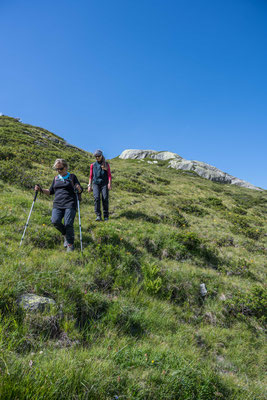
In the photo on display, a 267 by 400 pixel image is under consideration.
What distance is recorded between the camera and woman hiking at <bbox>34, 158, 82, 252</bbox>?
18.9 feet

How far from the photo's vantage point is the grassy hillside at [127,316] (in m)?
2.56

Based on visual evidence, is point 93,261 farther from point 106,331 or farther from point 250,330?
point 250,330

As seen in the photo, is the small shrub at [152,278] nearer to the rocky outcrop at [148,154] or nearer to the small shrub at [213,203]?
the small shrub at [213,203]

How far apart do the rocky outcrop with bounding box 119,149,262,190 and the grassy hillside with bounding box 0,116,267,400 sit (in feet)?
189

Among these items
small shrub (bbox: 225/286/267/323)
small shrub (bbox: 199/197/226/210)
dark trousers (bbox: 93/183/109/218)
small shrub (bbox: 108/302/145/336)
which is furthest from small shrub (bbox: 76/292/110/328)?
small shrub (bbox: 199/197/226/210)

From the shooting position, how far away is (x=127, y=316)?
165 inches

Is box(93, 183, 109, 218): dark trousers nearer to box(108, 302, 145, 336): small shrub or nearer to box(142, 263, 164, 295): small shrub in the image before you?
box(142, 263, 164, 295): small shrub

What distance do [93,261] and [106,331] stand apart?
2318mm

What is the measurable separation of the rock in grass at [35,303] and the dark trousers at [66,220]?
7.39 ft

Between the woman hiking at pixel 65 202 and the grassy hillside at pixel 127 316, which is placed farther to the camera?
the woman hiking at pixel 65 202

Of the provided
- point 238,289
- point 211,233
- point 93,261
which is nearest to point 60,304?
point 93,261

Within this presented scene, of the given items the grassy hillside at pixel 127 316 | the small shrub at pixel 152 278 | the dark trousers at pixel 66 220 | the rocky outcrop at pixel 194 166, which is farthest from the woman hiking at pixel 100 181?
the rocky outcrop at pixel 194 166

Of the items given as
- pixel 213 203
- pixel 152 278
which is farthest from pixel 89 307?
pixel 213 203

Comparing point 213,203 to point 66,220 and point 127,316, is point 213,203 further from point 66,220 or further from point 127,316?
point 127,316
